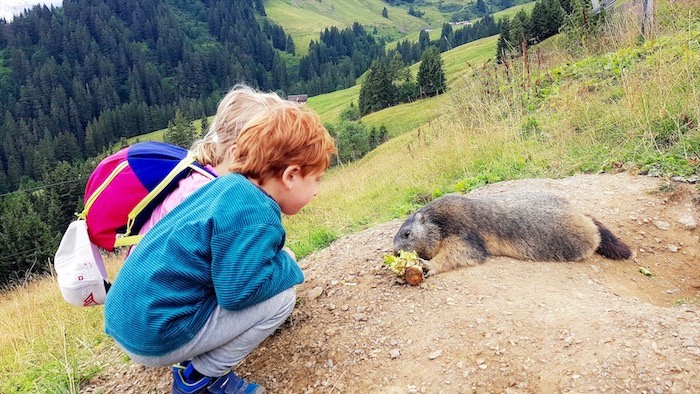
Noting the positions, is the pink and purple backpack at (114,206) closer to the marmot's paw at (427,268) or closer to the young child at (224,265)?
the young child at (224,265)

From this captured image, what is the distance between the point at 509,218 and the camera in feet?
14.6

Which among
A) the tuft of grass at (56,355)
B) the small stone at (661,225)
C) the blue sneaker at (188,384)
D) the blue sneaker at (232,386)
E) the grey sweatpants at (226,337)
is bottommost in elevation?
the tuft of grass at (56,355)

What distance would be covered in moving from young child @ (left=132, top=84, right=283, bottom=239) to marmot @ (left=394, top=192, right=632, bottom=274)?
2126mm

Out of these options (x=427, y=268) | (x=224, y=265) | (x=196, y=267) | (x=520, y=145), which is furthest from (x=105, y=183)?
(x=520, y=145)

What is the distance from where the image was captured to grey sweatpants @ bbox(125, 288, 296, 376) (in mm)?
2521

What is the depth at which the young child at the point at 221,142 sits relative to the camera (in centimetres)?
279

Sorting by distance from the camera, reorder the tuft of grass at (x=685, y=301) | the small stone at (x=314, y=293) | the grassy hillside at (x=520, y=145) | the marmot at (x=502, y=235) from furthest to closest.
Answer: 1. the grassy hillside at (x=520, y=145)
2. the marmot at (x=502, y=235)
3. the small stone at (x=314, y=293)
4. the tuft of grass at (x=685, y=301)

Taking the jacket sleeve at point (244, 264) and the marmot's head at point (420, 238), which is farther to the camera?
the marmot's head at point (420, 238)

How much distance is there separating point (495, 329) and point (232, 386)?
179 cm

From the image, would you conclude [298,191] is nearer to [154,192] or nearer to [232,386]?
[154,192]

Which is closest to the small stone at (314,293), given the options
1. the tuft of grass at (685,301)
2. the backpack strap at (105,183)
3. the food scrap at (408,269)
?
the food scrap at (408,269)

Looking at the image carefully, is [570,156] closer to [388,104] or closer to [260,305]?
[260,305]

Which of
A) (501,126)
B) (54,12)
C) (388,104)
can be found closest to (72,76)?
(54,12)

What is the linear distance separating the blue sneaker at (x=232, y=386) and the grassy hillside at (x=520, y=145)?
1391mm
